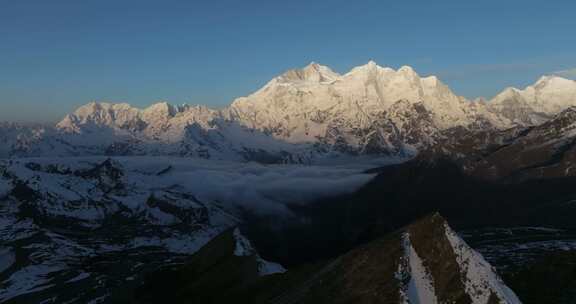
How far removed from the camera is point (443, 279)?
7431 centimetres

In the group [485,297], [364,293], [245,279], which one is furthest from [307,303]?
[245,279]

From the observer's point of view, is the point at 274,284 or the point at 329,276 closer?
the point at 329,276

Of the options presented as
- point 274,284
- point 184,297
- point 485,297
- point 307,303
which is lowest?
point 184,297

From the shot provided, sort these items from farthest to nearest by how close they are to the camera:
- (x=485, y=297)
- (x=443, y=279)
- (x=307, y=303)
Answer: (x=307, y=303)
(x=443, y=279)
(x=485, y=297)

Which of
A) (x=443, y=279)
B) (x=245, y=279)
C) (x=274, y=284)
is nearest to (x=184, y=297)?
(x=245, y=279)

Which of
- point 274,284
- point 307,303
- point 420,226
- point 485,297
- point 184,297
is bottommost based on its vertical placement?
point 184,297

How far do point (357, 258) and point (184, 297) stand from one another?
336 ft

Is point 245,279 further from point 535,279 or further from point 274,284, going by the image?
point 535,279

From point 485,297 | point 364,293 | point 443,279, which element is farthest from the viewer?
point 364,293

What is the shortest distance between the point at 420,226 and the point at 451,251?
770 cm

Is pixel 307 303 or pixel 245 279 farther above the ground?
pixel 307 303

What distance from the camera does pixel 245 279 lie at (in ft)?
550

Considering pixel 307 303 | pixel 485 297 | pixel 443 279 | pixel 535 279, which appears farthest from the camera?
pixel 307 303

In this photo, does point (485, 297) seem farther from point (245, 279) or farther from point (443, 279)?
point (245, 279)
